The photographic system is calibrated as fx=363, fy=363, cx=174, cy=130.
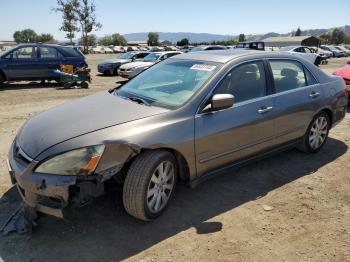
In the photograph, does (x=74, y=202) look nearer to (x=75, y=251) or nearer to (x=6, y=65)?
(x=75, y=251)

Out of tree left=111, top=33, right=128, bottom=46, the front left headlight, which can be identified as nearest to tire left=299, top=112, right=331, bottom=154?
the front left headlight

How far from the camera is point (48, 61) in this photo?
13797mm

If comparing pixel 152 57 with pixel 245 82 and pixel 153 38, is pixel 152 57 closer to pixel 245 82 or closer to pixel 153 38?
pixel 245 82

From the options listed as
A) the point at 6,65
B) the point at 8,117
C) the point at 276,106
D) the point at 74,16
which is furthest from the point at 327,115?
the point at 74,16

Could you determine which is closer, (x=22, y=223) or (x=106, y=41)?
(x=22, y=223)

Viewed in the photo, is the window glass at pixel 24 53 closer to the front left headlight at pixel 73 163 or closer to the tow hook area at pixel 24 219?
the tow hook area at pixel 24 219

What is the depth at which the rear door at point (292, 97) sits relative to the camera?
15.1ft

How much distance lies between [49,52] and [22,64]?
114 cm

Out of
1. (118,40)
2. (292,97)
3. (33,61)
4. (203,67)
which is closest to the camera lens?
(203,67)

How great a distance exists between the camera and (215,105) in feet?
12.1

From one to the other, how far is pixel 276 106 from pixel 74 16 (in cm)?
4864

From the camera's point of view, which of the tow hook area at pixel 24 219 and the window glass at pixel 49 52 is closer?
the tow hook area at pixel 24 219

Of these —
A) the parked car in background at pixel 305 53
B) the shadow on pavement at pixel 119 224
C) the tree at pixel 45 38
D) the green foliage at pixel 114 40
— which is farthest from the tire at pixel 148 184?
the green foliage at pixel 114 40

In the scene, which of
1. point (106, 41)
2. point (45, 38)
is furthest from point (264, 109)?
point (106, 41)
